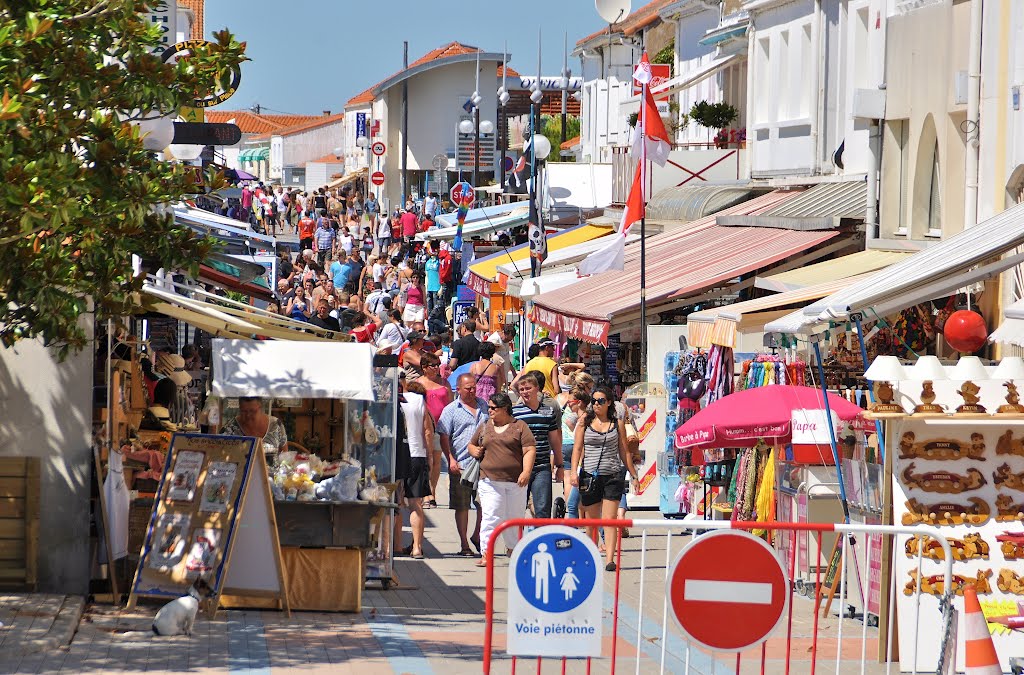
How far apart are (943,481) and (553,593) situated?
11.5 feet

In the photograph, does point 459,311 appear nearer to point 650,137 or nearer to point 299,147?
point 650,137

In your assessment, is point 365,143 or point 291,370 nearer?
point 291,370

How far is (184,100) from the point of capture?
10.4 meters

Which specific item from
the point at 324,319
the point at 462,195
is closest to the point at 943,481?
the point at 324,319

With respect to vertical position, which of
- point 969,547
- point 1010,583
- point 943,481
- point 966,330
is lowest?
point 1010,583

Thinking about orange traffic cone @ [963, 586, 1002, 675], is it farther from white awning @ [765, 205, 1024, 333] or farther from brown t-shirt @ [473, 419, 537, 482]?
brown t-shirt @ [473, 419, 537, 482]

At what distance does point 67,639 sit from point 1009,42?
966 cm

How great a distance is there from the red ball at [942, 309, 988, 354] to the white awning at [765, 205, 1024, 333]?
2537mm

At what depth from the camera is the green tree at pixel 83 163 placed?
900cm

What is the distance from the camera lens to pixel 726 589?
739 cm

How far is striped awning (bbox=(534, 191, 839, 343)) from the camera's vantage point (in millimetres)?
18938

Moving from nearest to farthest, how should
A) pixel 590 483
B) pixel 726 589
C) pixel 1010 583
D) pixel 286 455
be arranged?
pixel 726 589
pixel 1010 583
pixel 286 455
pixel 590 483

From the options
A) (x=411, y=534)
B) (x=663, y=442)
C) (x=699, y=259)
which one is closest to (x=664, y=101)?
(x=699, y=259)

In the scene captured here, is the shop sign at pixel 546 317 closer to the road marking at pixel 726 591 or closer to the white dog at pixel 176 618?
the white dog at pixel 176 618
